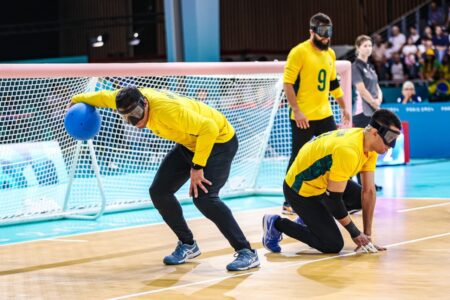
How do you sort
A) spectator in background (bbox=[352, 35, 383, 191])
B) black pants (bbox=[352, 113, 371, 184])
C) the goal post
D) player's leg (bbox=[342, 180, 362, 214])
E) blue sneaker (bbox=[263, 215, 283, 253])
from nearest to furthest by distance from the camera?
blue sneaker (bbox=[263, 215, 283, 253])
player's leg (bbox=[342, 180, 362, 214])
the goal post
spectator in background (bbox=[352, 35, 383, 191])
black pants (bbox=[352, 113, 371, 184])

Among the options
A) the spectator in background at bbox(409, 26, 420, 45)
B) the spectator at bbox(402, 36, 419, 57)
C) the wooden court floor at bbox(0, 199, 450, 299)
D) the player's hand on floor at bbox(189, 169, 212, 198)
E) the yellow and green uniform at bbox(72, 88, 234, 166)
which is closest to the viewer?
the wooden court floor at bbox(0, 199, 450, 299)

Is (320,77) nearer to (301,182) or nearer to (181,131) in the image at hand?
(301,182)

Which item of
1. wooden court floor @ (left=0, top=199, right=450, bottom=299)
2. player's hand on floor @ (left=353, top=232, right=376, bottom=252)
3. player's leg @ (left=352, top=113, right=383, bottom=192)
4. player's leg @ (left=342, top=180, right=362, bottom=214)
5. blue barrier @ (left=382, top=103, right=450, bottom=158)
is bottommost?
blue barrier @ (left=382, top=103, right=450, bottom=158)

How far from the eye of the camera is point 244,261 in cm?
743

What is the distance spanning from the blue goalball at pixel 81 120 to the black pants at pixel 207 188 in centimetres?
71

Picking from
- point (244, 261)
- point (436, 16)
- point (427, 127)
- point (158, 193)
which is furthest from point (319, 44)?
point (436, 16)

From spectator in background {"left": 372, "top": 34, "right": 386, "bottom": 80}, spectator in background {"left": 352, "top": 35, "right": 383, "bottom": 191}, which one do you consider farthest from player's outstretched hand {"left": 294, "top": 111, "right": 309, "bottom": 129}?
spectator in background {"left": 372, "top": 34, "right": 386, "bottom": 80}

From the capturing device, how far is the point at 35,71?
9.54 m

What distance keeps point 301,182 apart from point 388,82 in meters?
16.1

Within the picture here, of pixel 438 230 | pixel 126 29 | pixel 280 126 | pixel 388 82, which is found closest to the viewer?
pixel 438 230

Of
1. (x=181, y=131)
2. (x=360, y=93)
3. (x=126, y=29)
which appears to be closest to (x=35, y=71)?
(x=181, y=131)

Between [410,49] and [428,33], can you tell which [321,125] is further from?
[428,33]

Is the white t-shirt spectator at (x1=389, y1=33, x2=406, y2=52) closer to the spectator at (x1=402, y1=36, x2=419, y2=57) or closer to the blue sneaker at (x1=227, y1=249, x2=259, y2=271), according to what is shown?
the spectator at (x1=402, y1=36, x2=419, y2=57)

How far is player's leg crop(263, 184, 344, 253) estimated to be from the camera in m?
7.92
